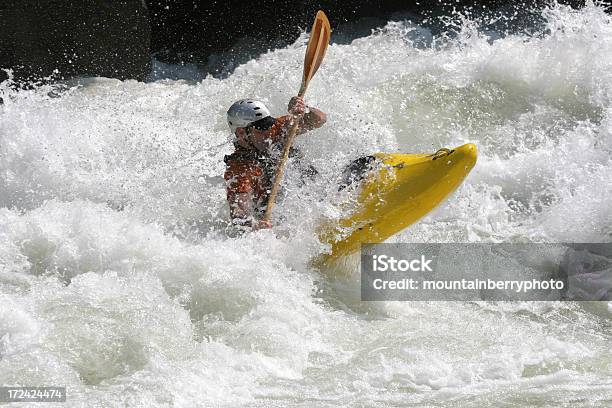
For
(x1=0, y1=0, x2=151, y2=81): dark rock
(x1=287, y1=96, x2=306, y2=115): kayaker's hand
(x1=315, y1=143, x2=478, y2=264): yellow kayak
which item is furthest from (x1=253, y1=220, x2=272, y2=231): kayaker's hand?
(x1=0, y1=0, x2=151, y2=81): dark rock

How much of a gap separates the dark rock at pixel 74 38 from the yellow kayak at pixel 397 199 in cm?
403

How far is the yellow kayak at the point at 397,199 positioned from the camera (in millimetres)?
4223

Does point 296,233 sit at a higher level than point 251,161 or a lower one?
lower

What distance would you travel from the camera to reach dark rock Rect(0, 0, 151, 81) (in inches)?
276

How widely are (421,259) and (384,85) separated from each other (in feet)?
7.83

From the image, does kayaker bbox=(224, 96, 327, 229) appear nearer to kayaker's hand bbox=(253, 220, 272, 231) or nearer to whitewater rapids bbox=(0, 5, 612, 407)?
kayaker's hand bbox=(253, 220, 272, 231)

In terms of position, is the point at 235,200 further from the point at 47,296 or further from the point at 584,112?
the point at 584,112

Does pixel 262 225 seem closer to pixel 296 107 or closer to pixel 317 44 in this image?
pixel 296 107

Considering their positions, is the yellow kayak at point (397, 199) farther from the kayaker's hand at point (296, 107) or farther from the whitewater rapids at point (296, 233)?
the kayaker's hand at point (296, 107)

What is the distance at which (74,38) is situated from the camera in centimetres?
731

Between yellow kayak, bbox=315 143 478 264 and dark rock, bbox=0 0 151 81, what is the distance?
4.03m

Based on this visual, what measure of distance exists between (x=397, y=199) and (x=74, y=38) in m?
4.26

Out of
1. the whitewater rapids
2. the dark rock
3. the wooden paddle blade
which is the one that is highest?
the dark rock

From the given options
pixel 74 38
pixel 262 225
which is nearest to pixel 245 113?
pixel 262 225
